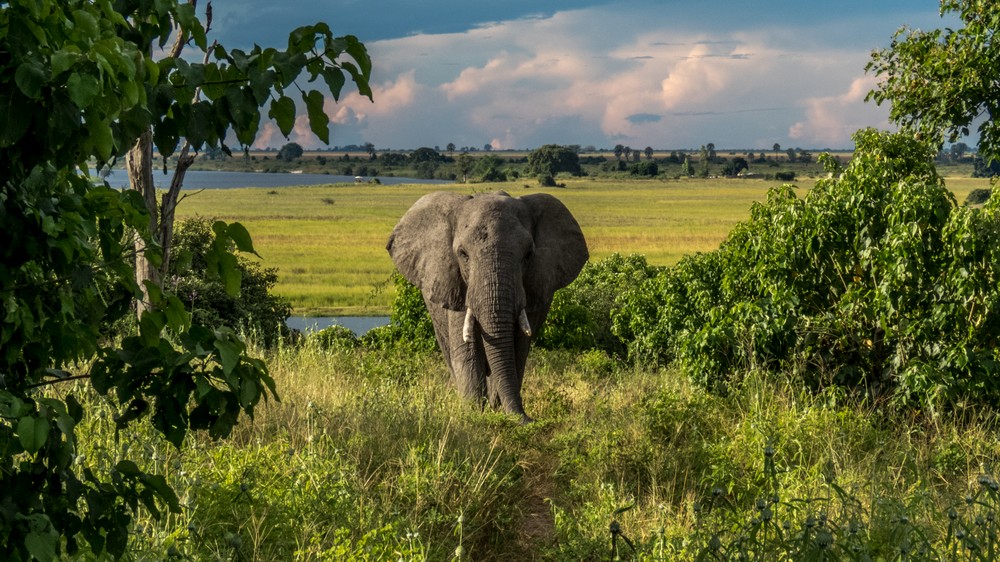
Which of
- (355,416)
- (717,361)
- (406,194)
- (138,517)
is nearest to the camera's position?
(138,517)

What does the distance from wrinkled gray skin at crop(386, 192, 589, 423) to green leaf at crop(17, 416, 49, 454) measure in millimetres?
7676

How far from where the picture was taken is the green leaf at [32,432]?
287 cm

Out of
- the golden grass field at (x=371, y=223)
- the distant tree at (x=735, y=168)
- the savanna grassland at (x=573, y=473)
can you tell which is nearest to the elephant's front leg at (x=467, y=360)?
the savanna grassland at (x=573, y=473)

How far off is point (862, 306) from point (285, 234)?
45404 mm

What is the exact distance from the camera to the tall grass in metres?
5.41

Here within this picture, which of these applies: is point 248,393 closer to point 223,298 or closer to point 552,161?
point 223,298

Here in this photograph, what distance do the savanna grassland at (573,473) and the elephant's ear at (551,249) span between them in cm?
123

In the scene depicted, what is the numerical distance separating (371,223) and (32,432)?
5830 centimetres

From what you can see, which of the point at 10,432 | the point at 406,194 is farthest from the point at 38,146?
the point at 406,194

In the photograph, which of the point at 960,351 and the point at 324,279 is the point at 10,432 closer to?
the point at 960,351

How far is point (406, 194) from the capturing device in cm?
→ 8731

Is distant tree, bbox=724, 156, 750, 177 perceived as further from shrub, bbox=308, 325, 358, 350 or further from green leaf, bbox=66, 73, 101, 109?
green leaf, bbox=66, 73, 101, 109

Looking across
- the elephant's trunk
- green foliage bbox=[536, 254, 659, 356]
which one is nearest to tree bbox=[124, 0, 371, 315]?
the elephant's trunk

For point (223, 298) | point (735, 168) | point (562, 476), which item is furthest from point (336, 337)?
point (735, 168)
